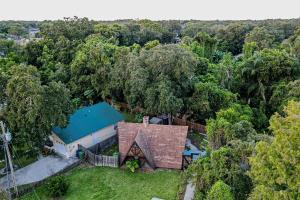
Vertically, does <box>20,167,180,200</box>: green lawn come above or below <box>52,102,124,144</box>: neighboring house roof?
below

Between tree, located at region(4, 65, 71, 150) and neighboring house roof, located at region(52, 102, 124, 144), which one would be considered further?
neighboring house roof, located at region(52, 102, 124, 144)

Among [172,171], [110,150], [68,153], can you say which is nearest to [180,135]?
[172,171]

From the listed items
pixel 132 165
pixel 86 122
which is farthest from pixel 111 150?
pixel 132 165

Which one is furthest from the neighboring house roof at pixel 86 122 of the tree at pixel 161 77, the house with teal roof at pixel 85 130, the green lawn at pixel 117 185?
the green lawn at pixel 117 185

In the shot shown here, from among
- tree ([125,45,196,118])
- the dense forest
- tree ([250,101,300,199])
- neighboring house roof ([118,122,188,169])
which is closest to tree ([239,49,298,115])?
the dense forest

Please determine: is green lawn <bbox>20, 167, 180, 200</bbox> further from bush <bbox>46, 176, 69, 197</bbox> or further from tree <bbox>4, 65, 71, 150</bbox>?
tree <bbox>4, 65, 71, 150</bbox>

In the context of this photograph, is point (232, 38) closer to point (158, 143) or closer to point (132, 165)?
point (158, 143)
